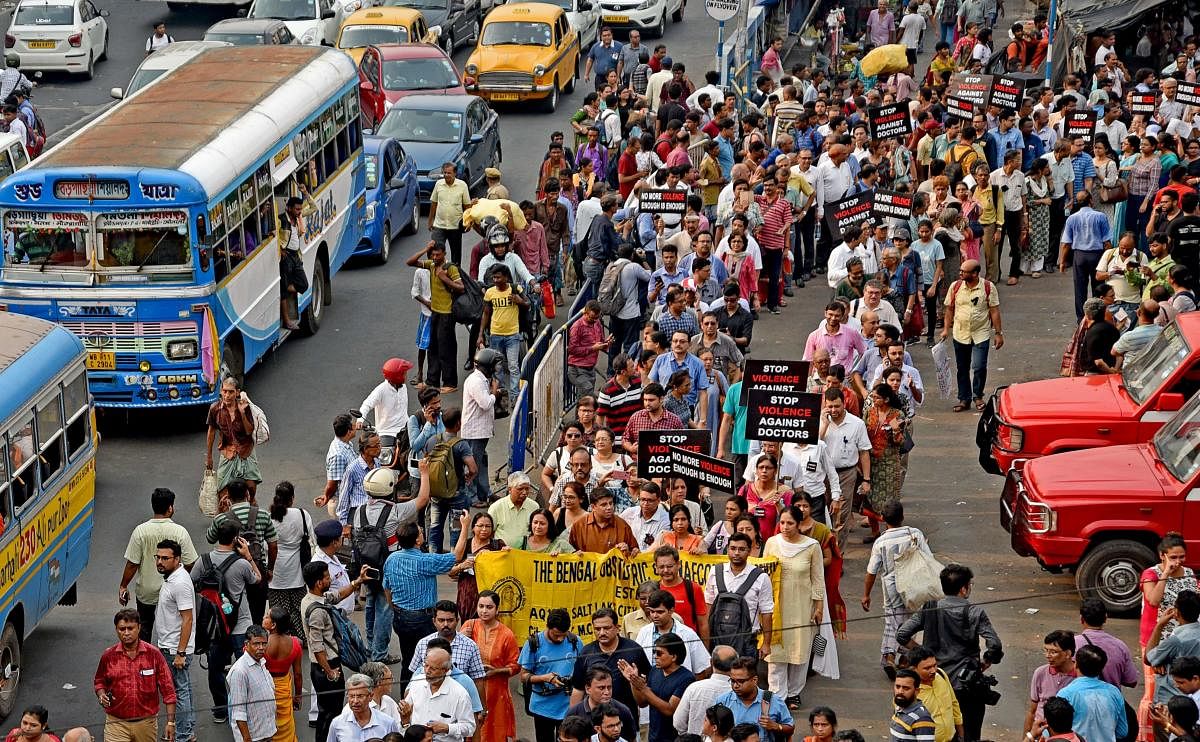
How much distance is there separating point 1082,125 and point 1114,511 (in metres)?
10.3

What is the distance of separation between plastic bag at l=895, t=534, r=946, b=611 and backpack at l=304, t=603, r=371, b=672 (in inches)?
139

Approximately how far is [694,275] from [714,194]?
4.70m

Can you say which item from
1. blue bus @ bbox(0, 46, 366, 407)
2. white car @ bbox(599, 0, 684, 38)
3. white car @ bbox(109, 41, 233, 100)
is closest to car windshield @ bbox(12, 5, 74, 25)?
white car @ bbox(109, 41, 233, 100)

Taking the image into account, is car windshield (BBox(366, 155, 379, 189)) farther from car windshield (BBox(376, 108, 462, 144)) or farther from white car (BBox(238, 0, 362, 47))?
white car (BBox(238, 0, 362, 47))

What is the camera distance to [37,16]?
3459cm

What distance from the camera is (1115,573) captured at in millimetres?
14438

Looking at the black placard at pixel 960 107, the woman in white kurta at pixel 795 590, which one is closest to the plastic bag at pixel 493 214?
the black placard at pixel 960 107

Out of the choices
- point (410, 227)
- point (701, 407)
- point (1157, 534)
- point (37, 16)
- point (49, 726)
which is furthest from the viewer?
point (37, 16)

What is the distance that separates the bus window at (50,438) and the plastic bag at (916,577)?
604 centimetres

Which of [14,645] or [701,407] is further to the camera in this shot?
[701,407]

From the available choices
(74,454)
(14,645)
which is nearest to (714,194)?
(74,454)

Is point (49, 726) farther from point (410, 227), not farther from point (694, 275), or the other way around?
point (410, 227)

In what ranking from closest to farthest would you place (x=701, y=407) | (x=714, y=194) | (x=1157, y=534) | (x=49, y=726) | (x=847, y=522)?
(x=49, y=726) < (x=1157, y=534) < (x=847, y=522) < (x=701, y=407) < (x=714, y=194)

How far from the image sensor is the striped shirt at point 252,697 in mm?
11742
